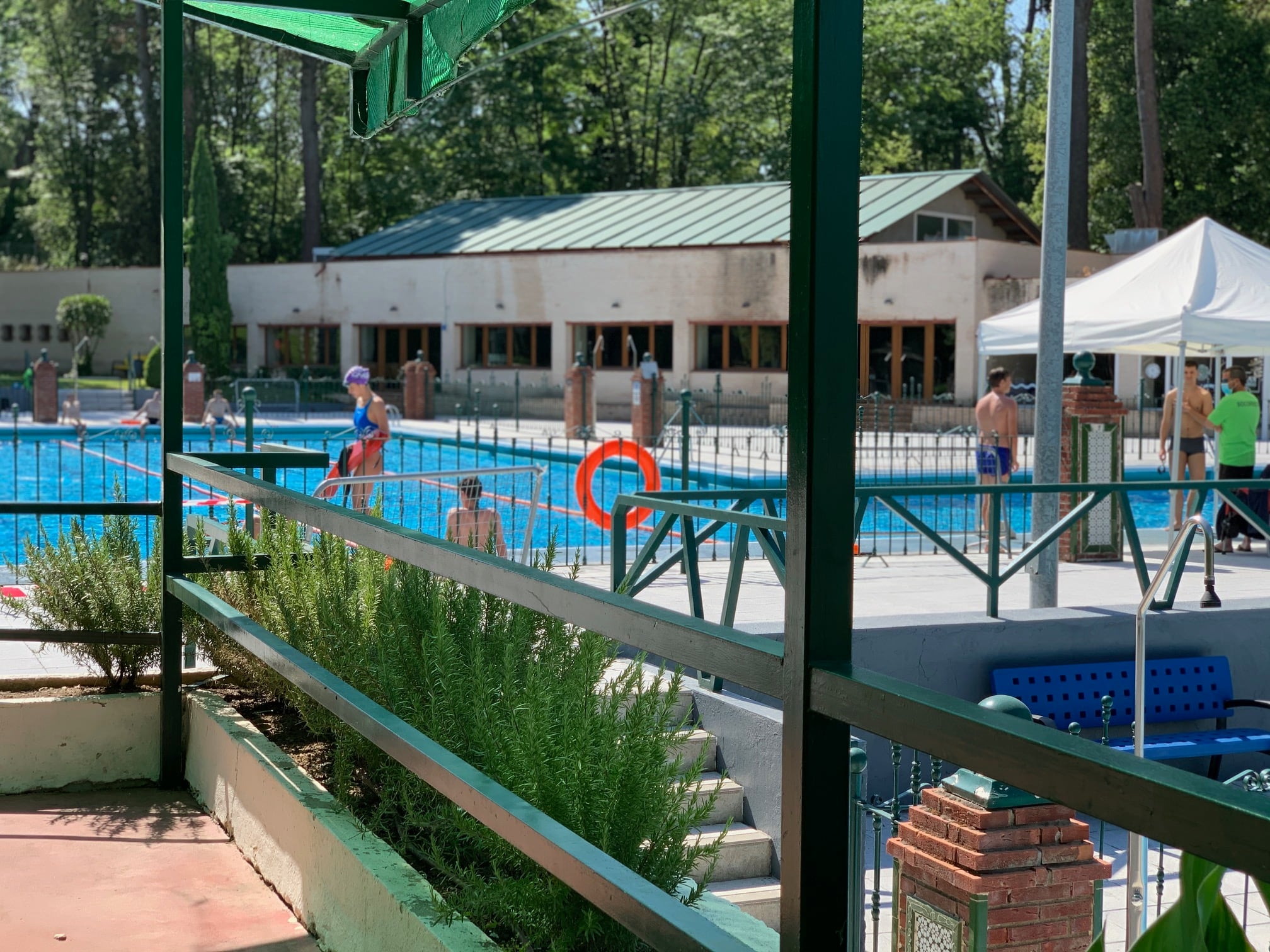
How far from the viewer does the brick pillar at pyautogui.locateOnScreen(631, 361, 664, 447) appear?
87.6 feet

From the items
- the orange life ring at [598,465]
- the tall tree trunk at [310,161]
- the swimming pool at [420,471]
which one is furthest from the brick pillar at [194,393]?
the tall tree trunk at [310,161]

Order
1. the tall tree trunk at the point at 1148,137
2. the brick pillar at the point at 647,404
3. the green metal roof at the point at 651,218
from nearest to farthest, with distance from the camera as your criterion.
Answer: the brick pillar at the point at 647,404 → the green metal roof at the point at 651,218 → the tall tree trunk at the point at 1148,137

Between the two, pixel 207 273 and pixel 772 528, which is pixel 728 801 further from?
pixel 207 273

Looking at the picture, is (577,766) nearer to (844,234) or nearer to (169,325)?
(844,234)

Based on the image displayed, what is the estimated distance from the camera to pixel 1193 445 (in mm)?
12961

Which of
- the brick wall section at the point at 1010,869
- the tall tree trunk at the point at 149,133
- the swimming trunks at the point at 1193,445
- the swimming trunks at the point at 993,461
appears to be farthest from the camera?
the tall tree trunk at the point at 149,133

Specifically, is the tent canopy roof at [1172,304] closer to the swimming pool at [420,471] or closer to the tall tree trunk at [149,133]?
the swimming pool at [420,471]

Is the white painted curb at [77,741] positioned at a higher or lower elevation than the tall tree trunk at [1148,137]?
lower

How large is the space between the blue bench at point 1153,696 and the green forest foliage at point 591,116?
35.2m

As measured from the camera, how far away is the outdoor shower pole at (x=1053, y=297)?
29.7ft

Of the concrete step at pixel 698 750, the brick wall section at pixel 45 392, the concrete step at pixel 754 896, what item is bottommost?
the concrete step at pixel 754 896

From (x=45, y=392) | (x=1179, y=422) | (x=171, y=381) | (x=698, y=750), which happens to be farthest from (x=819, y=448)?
(x=45, y=392)

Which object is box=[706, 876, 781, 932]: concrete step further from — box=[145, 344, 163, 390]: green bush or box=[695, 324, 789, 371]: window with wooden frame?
box=[145, 344, 163, 390]: green bush

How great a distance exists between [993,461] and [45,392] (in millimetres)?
21207
